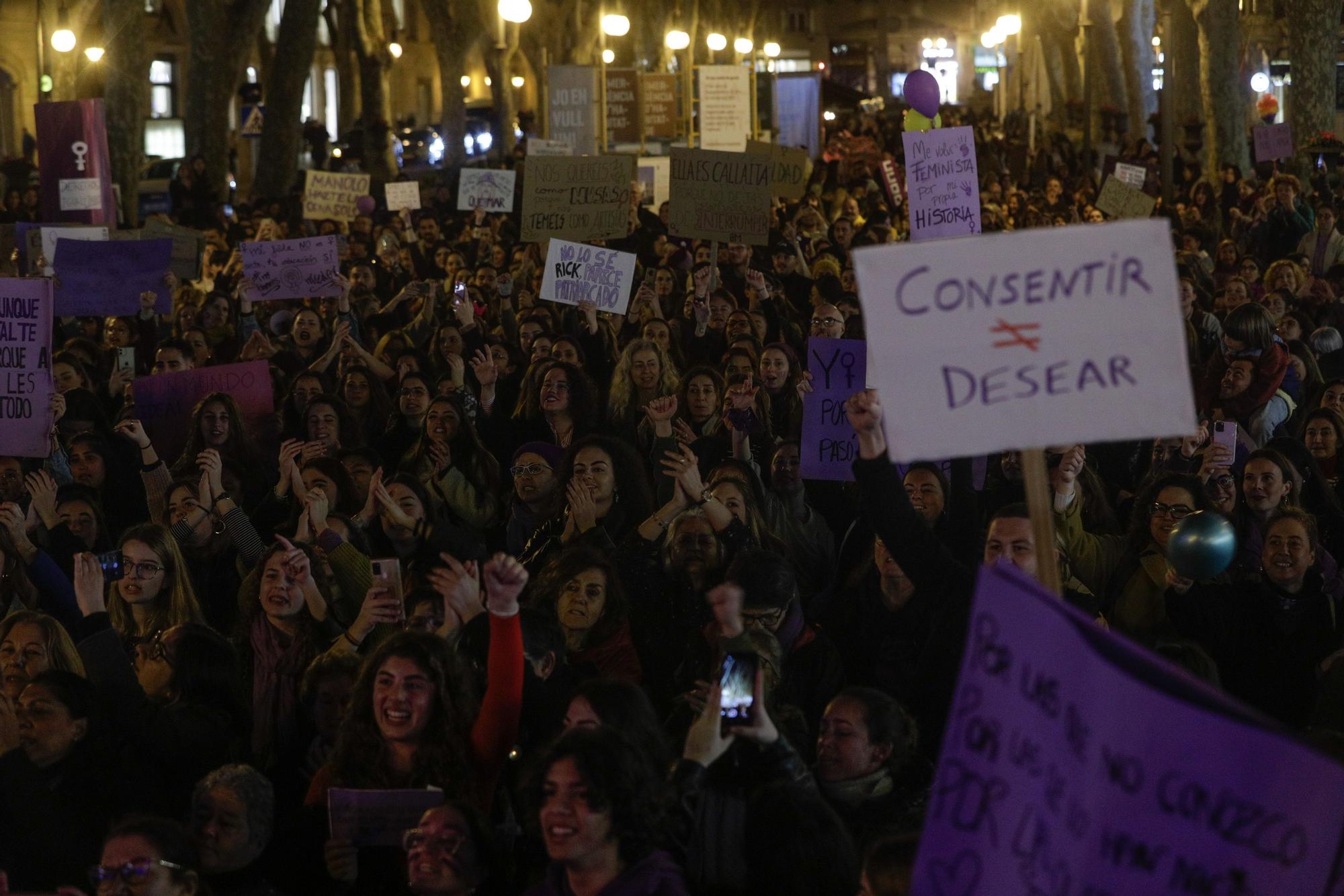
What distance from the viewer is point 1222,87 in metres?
26.8

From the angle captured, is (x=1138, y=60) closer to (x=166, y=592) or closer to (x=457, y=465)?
(x=457, y=465)

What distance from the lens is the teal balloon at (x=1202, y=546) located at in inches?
207

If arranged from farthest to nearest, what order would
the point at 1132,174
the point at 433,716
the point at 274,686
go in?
the point at 1132,174 < the point at 274,686 < the point at 433,716

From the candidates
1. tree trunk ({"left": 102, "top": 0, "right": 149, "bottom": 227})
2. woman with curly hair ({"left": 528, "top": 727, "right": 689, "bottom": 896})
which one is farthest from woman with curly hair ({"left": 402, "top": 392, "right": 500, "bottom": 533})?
tree trunk ({"left": 102, "top": 0, "right": 149, "bottom": 227})

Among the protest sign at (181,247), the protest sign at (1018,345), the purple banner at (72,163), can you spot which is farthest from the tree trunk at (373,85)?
the protest sign at (1018,345)

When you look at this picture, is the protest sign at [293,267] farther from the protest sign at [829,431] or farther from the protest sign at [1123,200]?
the protest sign at [1123,200]

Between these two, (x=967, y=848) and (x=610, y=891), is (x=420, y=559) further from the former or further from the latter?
(x=967, y=848)

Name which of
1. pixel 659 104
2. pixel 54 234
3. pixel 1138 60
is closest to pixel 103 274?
pixel 54 234

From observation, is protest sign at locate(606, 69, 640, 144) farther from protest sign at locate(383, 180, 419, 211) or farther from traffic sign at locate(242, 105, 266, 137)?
traffic sign at locate(242, 105, 266, 137)

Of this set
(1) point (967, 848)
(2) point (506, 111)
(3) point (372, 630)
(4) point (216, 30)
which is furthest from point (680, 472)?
(2) point (506, 111)

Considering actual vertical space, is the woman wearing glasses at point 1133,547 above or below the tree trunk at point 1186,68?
below

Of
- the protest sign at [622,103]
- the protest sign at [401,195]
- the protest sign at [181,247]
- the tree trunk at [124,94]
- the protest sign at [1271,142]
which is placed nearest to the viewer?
the protest sign at [181,247]

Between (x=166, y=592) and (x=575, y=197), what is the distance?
7396 millimetres

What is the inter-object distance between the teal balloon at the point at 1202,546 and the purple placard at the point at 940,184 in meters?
4.29
